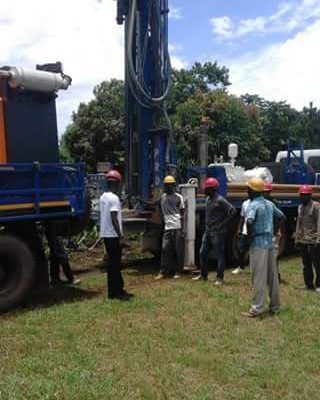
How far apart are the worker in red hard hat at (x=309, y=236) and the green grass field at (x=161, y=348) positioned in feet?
1.41

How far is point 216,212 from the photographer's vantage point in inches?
370

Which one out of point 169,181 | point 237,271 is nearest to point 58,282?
point 169,181

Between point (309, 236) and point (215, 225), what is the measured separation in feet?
4.73

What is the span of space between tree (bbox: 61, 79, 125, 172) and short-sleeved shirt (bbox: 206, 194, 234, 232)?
19594mm

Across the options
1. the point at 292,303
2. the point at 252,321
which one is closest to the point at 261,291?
the point at 252,321

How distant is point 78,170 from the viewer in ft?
27.3

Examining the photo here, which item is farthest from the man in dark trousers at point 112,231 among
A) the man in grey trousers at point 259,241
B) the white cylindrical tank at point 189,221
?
the white cylindrical tank at point 189,221

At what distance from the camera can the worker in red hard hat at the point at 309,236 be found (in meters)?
8.97

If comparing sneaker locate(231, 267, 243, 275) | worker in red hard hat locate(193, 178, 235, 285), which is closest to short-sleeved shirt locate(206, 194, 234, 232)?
worker in red hard hat locate(193, 178, 235, 285)

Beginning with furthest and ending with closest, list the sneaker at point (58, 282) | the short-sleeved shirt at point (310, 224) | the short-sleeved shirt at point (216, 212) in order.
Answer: the short-sleeved shirt at point (216, 212) → the sneaker at point (58, 282) → the short-sleeved shirt at point (310, 224)

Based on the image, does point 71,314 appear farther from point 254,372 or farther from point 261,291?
point 254,372

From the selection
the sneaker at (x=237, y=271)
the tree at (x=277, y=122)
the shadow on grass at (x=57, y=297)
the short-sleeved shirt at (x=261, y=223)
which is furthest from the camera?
the tree at (x=277, y=122)

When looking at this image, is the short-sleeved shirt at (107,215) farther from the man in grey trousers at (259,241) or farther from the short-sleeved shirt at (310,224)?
the short-sleeved shirt at (310,224)

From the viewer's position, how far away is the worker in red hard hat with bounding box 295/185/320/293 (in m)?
8.97
